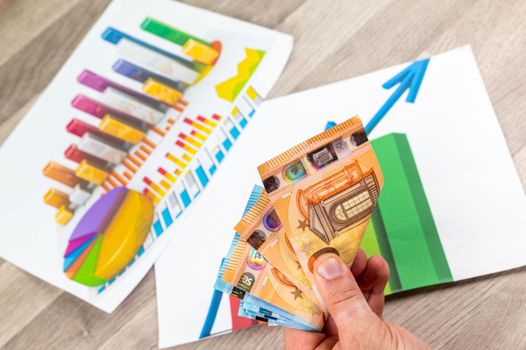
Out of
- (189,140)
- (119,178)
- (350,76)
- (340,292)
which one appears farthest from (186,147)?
(340,292)

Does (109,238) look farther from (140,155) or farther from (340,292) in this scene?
(340,292)

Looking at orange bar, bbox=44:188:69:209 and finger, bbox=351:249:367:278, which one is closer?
finger, bbox=351:249:367:278

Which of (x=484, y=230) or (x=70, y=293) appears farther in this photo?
(x=70, y=293)

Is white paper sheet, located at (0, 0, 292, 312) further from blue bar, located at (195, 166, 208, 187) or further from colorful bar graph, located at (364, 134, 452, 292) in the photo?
colorful bar graph, located at (364, 134, 452, 292)

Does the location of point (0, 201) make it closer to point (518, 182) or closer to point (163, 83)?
point (163, 83)

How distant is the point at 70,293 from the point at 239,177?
299 millimetres

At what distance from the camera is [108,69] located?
0.76 m

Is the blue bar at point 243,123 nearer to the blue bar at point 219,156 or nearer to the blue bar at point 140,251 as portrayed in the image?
the blue bar at point 219,156

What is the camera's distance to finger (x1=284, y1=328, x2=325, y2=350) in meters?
0.48

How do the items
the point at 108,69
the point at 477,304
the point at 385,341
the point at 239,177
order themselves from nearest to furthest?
the point at 385,341
the point at 477,304
the point at 239,177
the point at 108,69

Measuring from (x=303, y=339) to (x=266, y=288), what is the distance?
0.07 meters

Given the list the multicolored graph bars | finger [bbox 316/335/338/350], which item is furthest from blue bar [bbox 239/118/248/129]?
finger [bbox 316/335/338/350]

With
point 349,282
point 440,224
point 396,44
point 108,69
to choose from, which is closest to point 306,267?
point 349,282

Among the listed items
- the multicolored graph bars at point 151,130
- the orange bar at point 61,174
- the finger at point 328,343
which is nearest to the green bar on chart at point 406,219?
the finger at point 328,343
